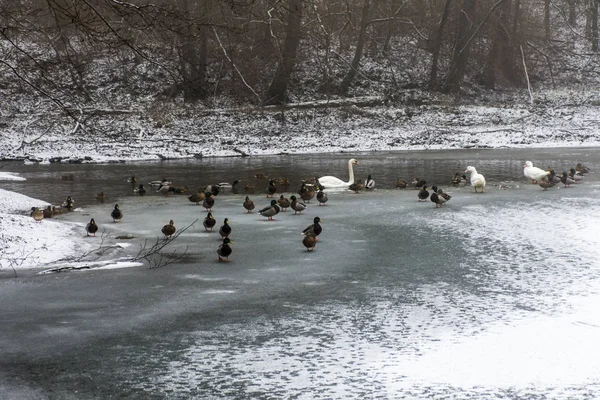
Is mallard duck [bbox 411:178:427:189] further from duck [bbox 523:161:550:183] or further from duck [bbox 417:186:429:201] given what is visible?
duck [bbox 523:161:550:183]

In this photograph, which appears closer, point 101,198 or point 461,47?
point 101,198

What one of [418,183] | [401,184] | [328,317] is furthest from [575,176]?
[328,317]

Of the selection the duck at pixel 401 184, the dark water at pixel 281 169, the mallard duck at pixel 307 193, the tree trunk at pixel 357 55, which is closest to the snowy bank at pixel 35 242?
the dark water at pixel 281 169

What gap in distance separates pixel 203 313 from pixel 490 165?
1745 cm

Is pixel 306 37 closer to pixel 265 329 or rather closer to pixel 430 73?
pixel 430 73

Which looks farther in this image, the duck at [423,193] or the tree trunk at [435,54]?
the tree trunk at [435,54]

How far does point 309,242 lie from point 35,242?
3.82 meters

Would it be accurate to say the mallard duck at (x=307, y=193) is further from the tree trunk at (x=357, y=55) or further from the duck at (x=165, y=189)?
the tree trunk at (x=357, y=55)

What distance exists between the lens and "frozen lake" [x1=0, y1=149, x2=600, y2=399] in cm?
571

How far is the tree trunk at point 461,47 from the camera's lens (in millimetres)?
37125

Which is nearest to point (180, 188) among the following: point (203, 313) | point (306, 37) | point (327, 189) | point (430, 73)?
point (327, 189)

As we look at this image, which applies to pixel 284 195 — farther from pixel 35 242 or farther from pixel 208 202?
pixel 35 242

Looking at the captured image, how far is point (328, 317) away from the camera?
→ 7.33 meters

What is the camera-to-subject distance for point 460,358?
619 centimetres
